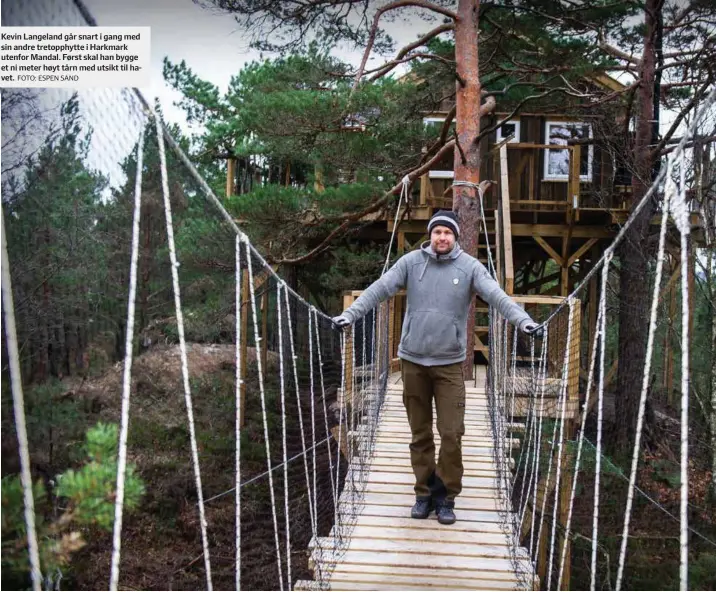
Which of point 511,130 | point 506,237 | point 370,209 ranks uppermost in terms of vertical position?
point 511,130

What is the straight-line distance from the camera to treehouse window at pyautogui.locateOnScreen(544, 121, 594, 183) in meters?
7.13

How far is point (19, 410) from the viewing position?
89cm

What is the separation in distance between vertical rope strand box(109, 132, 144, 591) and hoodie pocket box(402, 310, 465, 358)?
3.77 feet

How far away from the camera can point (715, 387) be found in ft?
12.7

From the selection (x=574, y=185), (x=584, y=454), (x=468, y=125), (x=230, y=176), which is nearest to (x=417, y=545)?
(x=468, y=125)

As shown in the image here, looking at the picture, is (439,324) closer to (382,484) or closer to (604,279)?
(604,279)

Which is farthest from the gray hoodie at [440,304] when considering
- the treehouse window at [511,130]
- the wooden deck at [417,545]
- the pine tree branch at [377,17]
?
the treehouse window at [511,130]

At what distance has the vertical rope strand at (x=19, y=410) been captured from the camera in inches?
34.4

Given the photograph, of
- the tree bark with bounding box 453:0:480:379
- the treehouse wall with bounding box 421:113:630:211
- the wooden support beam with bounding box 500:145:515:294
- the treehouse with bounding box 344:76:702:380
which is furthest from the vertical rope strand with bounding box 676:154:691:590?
the treehouse wall with bounding box 421:113:630:211

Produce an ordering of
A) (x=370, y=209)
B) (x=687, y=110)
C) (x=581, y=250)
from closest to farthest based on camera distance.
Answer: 1. (x=687, y=110)
2. (x=370, y=209)
3. (x=581, y=250)

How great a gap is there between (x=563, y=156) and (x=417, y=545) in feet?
20.6

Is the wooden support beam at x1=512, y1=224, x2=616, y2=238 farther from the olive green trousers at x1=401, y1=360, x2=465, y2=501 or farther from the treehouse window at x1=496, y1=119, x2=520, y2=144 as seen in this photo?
the olive green trousers at x1=401, y1=360, x2=465, y2=501

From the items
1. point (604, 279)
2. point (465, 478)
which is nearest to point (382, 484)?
point (465, 478)

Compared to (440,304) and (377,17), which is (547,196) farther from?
(440,304)
